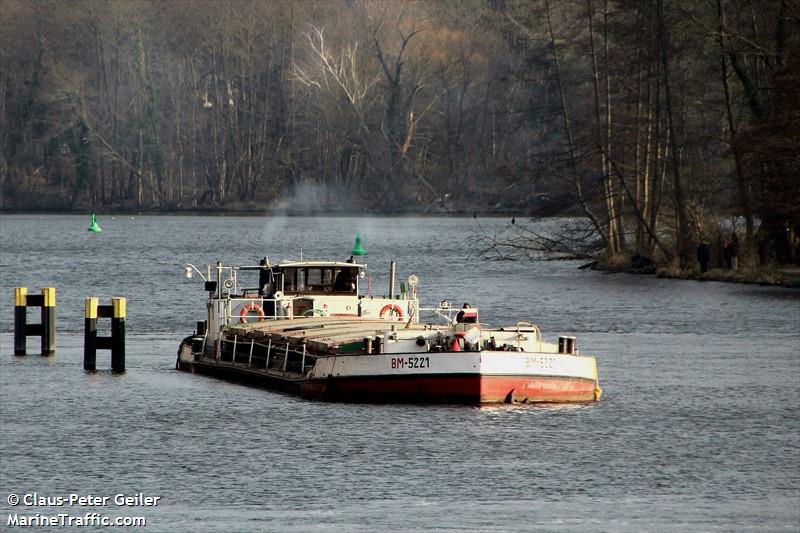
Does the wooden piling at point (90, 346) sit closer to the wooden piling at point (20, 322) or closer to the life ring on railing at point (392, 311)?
the wooden piling at point (20, 322)

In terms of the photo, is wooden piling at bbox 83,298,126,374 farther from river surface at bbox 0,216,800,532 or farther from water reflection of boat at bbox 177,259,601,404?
water reflection of boat at bbox 177,259,601,404

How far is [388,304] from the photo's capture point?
51906 millimetres

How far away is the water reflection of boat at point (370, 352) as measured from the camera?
42531 mm

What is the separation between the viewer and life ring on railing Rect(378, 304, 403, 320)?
169ft

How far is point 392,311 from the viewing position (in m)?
51.5

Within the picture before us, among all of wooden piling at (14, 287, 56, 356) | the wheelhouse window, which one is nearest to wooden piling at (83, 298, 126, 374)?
wooden piling at (14, 287, 56, 356)

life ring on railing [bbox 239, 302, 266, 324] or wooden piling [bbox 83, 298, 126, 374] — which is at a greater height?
life ring on railing [bbox 239, 302, 266, 324]

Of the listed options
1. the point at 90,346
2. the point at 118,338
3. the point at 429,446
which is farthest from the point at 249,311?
the point at 429,446

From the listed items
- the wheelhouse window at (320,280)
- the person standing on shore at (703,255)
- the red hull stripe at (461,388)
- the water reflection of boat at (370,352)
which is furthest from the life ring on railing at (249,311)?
the person standing on shore at (703,255)

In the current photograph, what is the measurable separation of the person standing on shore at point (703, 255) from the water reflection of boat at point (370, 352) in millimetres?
43772

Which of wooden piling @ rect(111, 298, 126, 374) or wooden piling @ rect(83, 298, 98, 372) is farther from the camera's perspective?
wooden piling @ rect(83, 298, 98, 372)

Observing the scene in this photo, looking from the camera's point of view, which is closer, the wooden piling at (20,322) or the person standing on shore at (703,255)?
the wooden piling at (20,322)

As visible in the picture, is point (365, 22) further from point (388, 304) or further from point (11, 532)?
point (11, 532)

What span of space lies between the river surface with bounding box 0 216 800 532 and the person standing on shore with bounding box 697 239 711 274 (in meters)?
23.9
